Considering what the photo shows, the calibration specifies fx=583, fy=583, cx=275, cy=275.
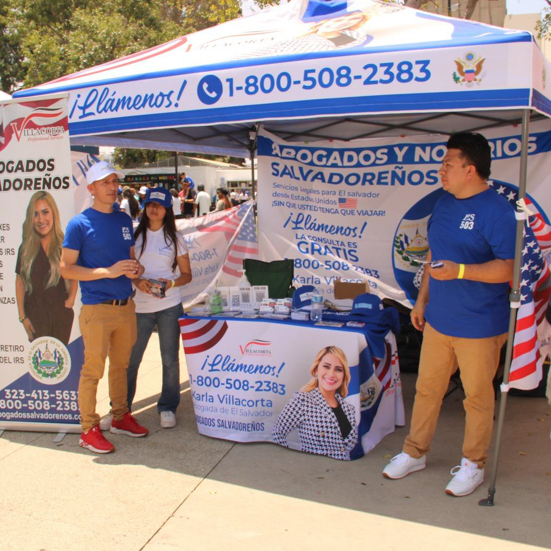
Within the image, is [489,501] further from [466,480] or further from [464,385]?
[464,385]

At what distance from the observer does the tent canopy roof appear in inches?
117

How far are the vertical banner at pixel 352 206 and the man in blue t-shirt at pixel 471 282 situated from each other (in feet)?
7.42

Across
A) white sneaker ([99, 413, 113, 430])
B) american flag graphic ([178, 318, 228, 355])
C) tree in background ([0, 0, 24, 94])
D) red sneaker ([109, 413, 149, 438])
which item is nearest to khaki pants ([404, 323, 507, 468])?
american flag graphic ([178, 318, 228, 355])

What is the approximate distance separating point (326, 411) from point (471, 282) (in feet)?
3.96

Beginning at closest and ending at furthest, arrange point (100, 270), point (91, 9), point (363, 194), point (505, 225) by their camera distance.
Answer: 1. point (505, 225)
2. point (100, 270)
3. point (363, 194)
4. point (91, 9)

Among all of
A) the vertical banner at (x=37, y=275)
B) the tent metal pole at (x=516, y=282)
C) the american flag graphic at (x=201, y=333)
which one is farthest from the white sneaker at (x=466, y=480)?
the vertical banner at (x=37, y=275)

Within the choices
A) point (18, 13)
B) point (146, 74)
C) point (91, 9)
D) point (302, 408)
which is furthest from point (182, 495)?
point (18, 13)

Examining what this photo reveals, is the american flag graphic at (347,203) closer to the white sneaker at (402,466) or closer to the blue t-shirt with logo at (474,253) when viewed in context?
the blue t-shirt with logo at (474,253)

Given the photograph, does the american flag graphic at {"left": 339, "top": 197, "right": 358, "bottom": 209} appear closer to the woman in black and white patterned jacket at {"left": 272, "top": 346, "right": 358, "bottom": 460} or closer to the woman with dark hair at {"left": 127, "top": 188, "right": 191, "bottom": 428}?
the woman with dark hair at {"left": 127, "top": 188, "right": 191, "bottom": 428}

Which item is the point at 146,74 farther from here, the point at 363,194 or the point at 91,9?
the point at 91,9

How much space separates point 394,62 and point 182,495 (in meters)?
2.67

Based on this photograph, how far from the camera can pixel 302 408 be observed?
3723mm

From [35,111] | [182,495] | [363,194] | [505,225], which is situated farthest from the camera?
[363,194]

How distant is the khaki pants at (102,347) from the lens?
3.78 meters
